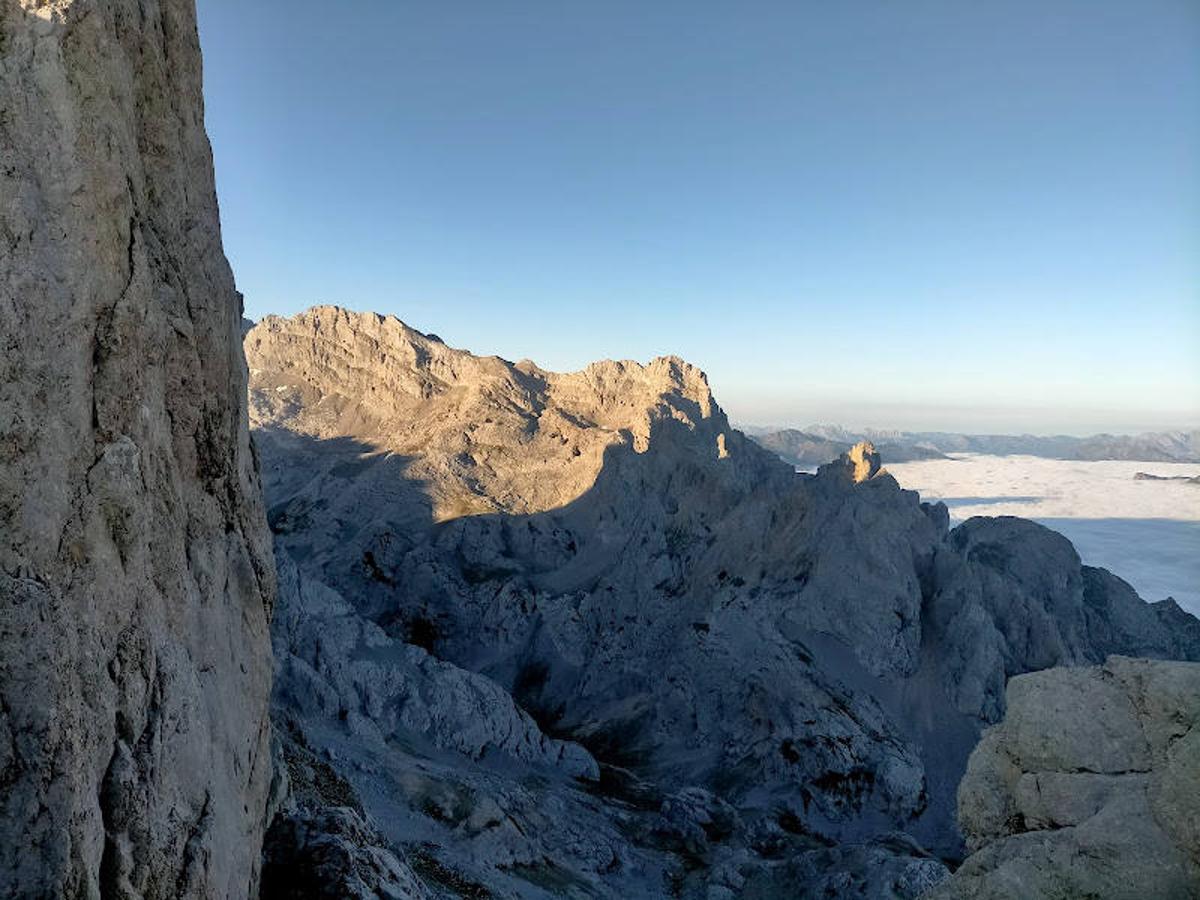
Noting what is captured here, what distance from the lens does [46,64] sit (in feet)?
32.4

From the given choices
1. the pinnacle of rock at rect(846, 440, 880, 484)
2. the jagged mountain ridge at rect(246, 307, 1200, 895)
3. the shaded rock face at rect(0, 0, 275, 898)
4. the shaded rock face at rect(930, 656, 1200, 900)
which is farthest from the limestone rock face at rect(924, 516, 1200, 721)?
the shaded rock face at rect(0, 0, 275, 898)

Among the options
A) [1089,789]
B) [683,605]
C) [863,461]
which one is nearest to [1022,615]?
[863,461]

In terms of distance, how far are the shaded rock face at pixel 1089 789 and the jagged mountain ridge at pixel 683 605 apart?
26759 mm

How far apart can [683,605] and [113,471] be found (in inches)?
3387

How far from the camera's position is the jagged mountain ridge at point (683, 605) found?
6406cm

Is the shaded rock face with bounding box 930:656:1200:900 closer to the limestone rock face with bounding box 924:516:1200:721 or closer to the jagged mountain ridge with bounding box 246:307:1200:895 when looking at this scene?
the jagged mountain ridge with bounding box 246:307:1200:895

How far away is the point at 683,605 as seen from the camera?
302 feet

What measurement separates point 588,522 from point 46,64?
102739 millimetres

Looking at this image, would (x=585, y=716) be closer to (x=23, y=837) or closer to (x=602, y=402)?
(x=602, y=402)

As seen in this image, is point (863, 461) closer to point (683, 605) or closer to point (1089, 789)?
point (683, 605)

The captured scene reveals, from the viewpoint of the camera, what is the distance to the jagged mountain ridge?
64062 mm

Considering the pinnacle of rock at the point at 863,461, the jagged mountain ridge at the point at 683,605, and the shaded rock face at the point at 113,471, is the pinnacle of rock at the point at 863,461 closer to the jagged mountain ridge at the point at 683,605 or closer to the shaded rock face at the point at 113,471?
the jagged mountain ridge at the point at 683,605

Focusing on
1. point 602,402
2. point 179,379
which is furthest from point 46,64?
point 602,402

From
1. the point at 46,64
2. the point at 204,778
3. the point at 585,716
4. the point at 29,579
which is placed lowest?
the point at 585,716
